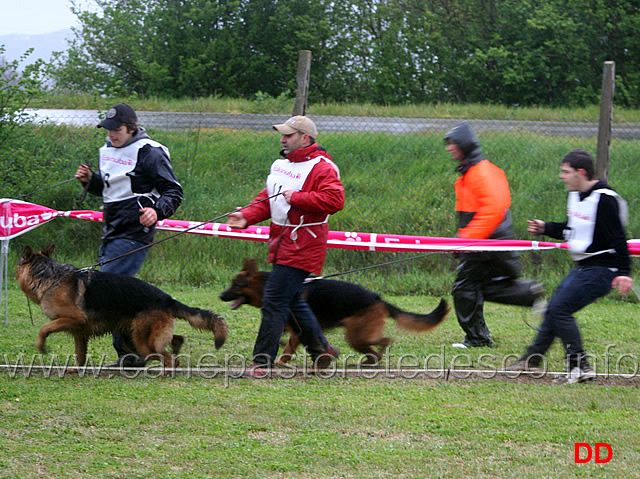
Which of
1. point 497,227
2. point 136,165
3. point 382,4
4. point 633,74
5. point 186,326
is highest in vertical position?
point 382,4

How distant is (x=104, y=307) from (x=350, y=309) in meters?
1.76

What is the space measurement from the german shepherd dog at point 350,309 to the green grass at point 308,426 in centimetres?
36

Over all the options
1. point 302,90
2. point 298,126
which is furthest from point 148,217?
point 302,90

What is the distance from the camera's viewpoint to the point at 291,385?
5133mm

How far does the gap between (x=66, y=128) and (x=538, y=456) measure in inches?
388

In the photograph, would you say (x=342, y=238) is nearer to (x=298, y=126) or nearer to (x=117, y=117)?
(x=298, y=126)

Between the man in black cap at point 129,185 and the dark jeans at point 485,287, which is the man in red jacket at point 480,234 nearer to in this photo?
the dark jeans at point 485,287

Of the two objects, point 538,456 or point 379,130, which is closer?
point 538,456

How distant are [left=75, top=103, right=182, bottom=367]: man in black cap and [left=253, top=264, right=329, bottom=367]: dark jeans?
859mm

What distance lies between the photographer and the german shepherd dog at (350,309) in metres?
5.66

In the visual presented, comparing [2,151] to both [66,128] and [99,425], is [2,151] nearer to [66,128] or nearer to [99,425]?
[66,128]

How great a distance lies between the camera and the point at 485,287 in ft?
20.7

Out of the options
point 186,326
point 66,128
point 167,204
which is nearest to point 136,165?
point 167,204

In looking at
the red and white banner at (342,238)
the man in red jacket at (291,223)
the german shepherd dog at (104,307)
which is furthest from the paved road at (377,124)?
the man in red jacket at (291,223)
